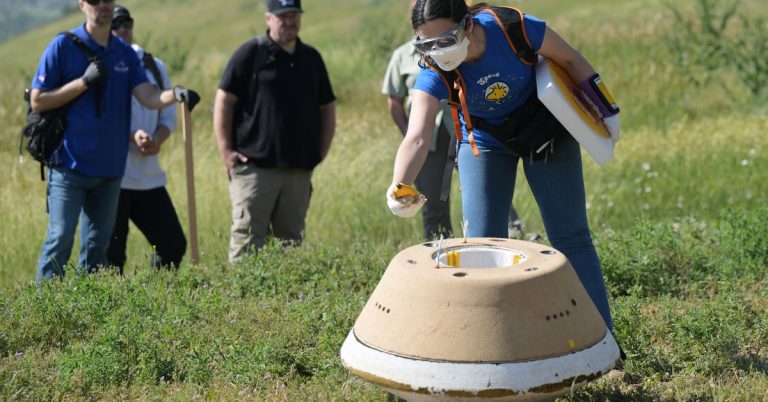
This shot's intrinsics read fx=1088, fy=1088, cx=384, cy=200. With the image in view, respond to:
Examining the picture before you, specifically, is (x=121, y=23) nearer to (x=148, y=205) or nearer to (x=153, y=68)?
(x=153, y=68)

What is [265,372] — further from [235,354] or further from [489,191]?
[489,191]

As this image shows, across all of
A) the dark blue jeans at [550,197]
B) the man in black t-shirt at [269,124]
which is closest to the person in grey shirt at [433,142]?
the man in black t-shirt at [269,124]

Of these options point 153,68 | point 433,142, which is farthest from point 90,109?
point 433,142

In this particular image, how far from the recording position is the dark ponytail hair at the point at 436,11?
4.40 metres

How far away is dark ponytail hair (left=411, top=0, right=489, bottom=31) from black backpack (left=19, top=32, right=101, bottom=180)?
288cm

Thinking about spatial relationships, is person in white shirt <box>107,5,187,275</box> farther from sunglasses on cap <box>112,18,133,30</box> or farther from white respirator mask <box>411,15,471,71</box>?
white respirator mask <box>411,15,471,71</box>

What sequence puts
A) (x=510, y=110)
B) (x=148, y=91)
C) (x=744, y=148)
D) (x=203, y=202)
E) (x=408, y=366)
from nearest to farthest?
(x=408, y=366) → (x=510, y=110) → (x=148, y=91) → (x=203, y=202) → (x=744, y=148)

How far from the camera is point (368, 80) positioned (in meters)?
17.3

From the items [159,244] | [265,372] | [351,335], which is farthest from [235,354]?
[159,244]

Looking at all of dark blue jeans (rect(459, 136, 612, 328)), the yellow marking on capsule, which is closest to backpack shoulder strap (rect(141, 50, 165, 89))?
dark blue jeans (rect(459, 136, 612, 328))

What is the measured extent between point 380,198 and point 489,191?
448 cm

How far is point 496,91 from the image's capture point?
4.66m

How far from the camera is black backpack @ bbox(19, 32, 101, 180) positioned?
6.56m

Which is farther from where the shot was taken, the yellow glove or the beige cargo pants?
the beige cargo pants
